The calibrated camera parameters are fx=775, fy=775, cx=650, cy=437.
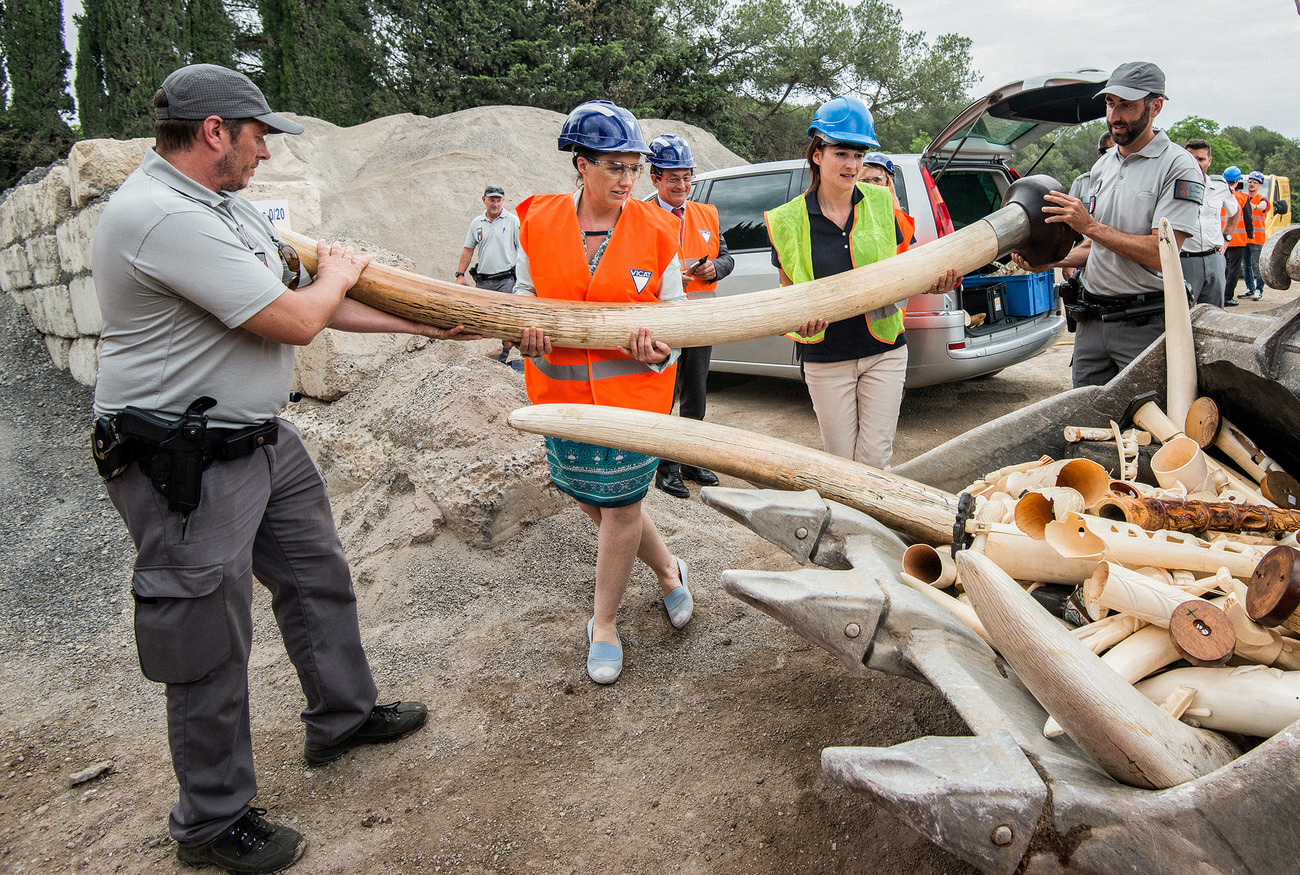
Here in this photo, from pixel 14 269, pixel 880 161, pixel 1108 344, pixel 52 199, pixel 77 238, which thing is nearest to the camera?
pixel 1108 344

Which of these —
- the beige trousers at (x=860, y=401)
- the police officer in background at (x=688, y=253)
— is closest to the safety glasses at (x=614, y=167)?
the beige trousers at (x=860, y=401)

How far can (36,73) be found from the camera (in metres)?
16.3

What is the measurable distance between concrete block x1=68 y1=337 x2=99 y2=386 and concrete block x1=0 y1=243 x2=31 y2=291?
1.62 m

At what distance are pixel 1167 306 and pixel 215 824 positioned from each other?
3236 millimetres

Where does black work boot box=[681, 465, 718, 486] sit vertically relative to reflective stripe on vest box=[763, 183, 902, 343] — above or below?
below

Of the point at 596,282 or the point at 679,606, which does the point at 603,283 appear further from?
the point at 679,606

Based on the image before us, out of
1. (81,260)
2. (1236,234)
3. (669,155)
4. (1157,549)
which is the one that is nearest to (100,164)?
(81,260)

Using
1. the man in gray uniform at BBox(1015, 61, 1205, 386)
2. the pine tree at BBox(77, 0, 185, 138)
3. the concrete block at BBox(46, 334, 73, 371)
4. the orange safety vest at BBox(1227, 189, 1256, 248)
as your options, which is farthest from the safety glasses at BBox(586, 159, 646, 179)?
the pine tree at BBox(77, 0, 185, 138)

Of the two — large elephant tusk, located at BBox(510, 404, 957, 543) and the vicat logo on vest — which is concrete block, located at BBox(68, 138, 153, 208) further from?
large elephant tusk, located at BBox(510, 404, 957, 543)

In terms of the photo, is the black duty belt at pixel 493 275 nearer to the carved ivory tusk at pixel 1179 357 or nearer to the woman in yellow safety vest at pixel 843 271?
the woman in yellow safety vest at pixel 843 271

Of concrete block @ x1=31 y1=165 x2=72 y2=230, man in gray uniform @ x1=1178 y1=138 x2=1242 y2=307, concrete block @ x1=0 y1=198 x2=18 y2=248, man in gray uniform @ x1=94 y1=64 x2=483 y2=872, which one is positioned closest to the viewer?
man in gray uniform @ x1=94 y1=64 x2=483 y2=872

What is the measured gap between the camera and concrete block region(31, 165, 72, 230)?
6641mm

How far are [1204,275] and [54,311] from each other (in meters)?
9.26

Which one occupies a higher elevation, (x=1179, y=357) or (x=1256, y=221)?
(x=1256, y=221)
